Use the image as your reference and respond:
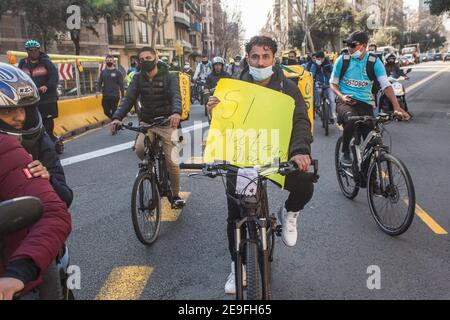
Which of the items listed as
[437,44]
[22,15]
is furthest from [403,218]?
[437,44]

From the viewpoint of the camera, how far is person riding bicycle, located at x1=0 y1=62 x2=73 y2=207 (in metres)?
2.05

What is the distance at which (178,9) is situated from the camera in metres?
67.2

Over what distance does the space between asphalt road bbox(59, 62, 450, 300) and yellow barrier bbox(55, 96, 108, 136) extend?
17.6 feet

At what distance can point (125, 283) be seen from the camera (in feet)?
12.0

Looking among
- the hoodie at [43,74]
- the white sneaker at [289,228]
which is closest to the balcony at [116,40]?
the hoodie at [43,74]

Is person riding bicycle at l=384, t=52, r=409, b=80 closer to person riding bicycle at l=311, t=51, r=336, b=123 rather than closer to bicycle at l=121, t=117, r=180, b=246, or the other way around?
person riding bicycle at l=311, t=51, r=336, b=123

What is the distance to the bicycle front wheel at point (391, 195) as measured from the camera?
426 centimetres

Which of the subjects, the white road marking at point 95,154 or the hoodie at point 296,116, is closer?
the hoodie at point 296,116

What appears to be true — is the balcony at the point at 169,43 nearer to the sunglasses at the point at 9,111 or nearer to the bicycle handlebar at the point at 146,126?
the bicycle handlebar at the point at 146,126

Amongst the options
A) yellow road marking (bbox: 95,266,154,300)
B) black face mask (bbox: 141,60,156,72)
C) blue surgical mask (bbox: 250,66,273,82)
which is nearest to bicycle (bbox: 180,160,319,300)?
blue surgical mask (bbox: 250,66,273,82)

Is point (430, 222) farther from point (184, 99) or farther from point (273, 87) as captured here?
point (184, 99)

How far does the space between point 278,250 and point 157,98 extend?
7.01ft

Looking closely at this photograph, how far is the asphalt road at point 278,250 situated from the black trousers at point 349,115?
0.74 m

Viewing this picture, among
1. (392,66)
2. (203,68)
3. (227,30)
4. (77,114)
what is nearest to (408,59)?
(227,30)
